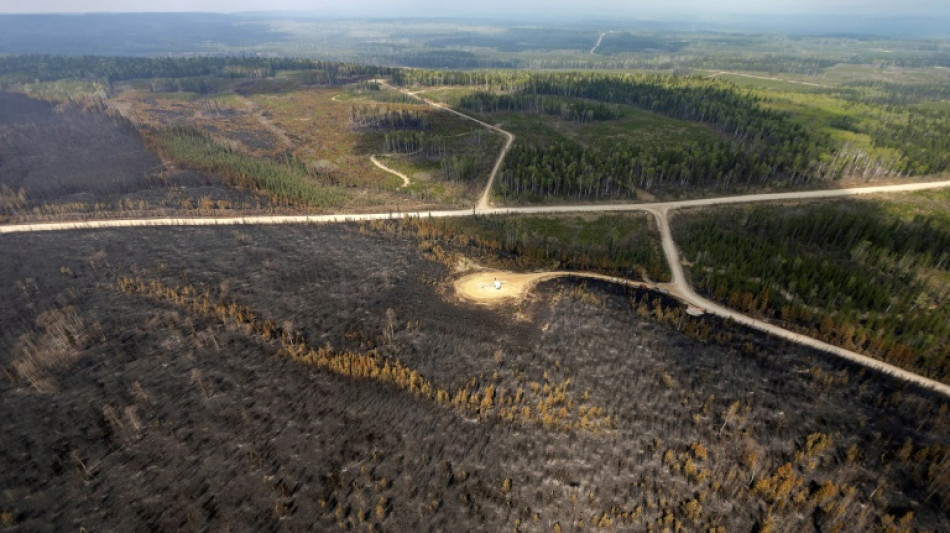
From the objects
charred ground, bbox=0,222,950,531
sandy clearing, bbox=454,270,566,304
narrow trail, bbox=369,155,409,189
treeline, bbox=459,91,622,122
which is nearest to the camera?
charred ground, bbox=0,222,950,531

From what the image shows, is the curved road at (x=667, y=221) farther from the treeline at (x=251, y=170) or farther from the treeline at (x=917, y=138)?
the treeline at (x=251, y=170)

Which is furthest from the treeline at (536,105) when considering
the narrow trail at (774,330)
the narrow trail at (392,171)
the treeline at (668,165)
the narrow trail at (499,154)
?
→ the narrow trail at (774,330)

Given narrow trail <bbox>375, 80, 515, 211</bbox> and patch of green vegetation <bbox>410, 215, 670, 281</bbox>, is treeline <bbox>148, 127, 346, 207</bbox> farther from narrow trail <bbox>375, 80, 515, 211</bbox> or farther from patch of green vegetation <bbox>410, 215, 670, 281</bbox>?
narrow trail <bbox>375, 80, 515, 211</bbox>

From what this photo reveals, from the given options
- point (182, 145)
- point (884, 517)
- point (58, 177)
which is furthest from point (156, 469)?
point (182, 145)

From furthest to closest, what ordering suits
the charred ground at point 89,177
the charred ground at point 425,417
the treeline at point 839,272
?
A: 1. the charred ground at point 89,177
2. the treeline at point 839,272
3. the charred ground at point 425,417

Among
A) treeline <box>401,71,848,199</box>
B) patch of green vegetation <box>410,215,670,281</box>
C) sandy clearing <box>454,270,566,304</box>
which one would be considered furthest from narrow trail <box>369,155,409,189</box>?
sandy clearing <box>454,270,566,304</box>

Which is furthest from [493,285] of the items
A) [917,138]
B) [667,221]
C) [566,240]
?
[917,138]
